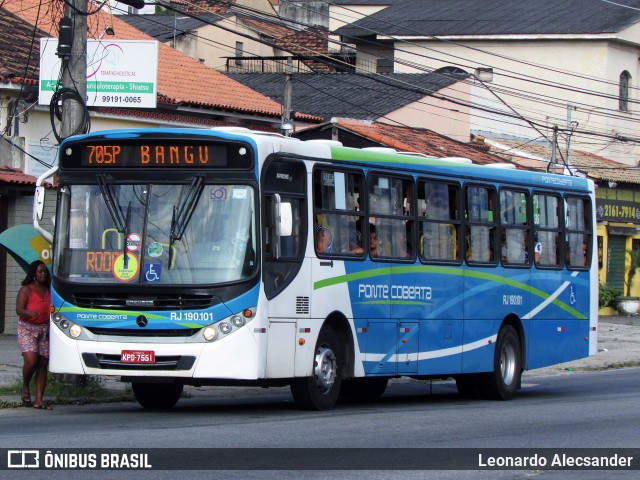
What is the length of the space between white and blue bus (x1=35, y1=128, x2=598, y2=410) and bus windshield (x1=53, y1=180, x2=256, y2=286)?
1cm

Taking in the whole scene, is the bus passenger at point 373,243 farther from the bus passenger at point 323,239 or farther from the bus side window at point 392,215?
the bus passenger at point 323,239

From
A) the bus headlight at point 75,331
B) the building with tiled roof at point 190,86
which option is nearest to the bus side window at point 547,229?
the bus headlight at point 75,331

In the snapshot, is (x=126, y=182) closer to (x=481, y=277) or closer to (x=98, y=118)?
(x=481, y=277)

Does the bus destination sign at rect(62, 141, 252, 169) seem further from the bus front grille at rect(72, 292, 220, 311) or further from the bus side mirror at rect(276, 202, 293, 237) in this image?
the bus front grille at rect(72, 292, 220, 311)

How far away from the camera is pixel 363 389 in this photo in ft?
61.5

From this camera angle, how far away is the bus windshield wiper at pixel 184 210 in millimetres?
14203

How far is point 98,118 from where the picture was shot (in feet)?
92.7

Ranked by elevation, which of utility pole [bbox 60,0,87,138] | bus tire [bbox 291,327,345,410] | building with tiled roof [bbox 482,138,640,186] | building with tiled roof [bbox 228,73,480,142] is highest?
building with tiled roof [bbox 228,73,480,142]

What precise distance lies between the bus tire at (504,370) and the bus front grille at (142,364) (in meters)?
6.23

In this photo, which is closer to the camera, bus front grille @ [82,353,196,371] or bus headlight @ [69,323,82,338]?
bus front grille @ [82,353,196,371]

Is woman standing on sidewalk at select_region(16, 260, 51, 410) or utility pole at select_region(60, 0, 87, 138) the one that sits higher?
utility pole at select_region(60, 0, 87, 138)

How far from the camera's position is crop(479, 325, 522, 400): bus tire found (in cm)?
1900

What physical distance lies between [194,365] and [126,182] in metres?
2.18

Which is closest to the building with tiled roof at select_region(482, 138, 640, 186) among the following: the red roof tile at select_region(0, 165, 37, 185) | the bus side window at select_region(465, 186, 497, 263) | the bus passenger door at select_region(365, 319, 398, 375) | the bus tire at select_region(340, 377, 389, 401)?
the red roof tile at select_region(0, 165, 37, 185)
